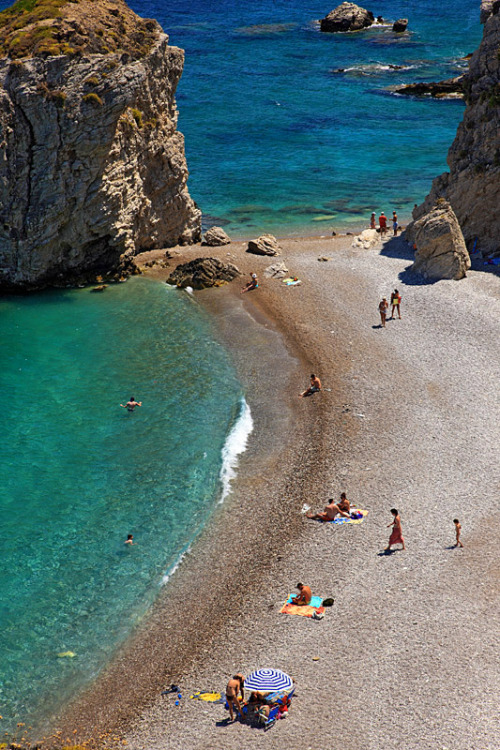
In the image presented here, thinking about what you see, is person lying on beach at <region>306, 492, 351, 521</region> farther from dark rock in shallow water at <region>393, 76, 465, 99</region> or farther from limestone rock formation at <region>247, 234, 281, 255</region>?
dark rock in shallow water at <region>393, 76, 465, 99</region>

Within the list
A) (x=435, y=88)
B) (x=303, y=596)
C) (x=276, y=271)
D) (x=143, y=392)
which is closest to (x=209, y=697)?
(x=303, y=596)

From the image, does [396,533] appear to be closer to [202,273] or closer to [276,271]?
[276,271]

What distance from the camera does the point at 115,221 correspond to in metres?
51.4

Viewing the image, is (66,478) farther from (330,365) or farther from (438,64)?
(438,64)

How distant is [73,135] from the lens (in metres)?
48.2

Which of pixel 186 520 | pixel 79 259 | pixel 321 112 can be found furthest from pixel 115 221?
pixel 321 112

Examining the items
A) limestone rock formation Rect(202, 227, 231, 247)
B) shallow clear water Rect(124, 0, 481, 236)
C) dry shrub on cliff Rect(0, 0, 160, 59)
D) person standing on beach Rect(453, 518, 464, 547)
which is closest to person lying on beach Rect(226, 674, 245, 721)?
person standing on beach Rect(453, 518, 464, 547)

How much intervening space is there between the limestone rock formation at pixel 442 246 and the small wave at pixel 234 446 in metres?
17.7

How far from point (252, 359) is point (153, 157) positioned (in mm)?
21316

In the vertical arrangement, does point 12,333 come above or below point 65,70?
below

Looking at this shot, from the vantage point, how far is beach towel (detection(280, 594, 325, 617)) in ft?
79.9

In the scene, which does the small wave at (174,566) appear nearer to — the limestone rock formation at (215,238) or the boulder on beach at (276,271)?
the boulder on beach at (276,271)

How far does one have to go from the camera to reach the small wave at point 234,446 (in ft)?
106

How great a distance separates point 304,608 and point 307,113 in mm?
77775
